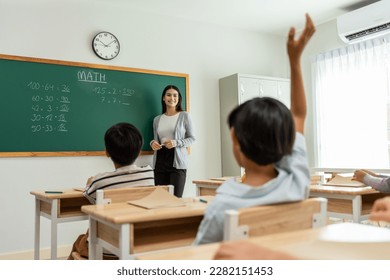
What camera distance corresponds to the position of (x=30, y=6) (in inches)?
135

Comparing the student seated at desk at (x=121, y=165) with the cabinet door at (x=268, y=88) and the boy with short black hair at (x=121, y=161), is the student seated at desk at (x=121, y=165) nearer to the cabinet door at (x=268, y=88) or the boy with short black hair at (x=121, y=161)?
the boy with short black hair at (x=121, y=161)

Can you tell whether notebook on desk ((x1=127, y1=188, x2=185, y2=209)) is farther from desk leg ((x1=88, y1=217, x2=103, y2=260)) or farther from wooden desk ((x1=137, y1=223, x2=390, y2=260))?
wooden desk ((x1=137, y1=223, x2=390, y2=260))

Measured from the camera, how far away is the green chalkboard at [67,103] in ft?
10.8

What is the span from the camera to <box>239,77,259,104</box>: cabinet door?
4348 millimetres

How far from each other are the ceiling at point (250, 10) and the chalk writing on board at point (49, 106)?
44.5 inches

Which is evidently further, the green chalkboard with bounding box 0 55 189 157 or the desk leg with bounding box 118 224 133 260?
the green chalkboard with bounding box 0 55 189 157

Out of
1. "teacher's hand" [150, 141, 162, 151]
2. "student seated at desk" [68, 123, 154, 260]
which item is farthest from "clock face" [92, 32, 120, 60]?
"student seated at desk" [68, 123, 154, 260]

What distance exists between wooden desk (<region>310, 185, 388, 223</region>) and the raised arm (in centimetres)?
110

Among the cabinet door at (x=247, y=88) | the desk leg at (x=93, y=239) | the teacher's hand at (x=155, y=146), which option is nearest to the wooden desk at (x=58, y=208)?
the desk leg at (x=93, y=239)

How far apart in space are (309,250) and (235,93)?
3.66 m

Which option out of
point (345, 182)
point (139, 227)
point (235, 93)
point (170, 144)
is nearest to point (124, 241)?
point (139, 227)

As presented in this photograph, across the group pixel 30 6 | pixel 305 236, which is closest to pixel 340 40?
pixel 30 6

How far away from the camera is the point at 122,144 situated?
2000 mm

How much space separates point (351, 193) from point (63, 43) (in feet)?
9.43
